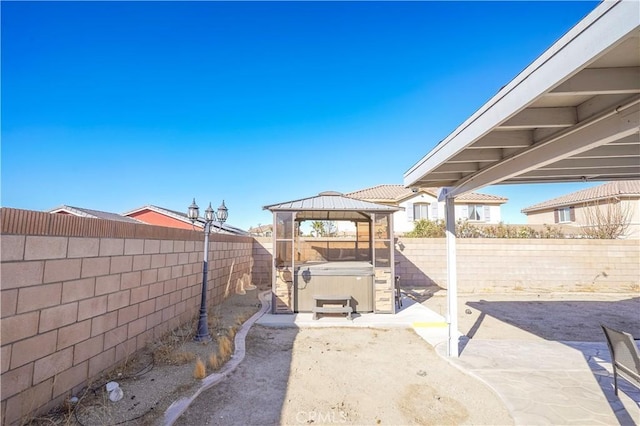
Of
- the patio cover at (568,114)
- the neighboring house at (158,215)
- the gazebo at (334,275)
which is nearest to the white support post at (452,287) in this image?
the patio cover at (568,114)

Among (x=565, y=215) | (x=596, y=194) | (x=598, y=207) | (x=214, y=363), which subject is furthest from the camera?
(x=565, y=215)

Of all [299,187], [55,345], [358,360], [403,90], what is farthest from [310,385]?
[299,187]

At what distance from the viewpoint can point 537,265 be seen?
1075 centimetres

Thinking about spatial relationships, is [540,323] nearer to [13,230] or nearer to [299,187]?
[13,230]

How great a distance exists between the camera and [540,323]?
656cm

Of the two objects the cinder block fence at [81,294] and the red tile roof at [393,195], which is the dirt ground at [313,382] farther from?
the red tile roof at [393,195]

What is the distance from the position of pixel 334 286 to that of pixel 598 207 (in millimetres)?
16337

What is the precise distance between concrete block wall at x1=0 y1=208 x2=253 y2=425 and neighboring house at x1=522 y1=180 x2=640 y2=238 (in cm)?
1715

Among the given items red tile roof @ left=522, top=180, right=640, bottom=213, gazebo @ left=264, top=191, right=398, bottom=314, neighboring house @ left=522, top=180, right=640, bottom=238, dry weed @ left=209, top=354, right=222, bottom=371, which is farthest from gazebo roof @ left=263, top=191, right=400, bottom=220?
red tile roof @ left=522, top=180, right=640, bottom=213

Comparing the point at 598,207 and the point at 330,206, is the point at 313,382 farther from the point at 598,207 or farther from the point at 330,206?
the point at 598,207

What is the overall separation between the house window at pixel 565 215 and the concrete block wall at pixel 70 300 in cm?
2610

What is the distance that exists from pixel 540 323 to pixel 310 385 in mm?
5787

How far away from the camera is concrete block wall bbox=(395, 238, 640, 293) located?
35.1ft

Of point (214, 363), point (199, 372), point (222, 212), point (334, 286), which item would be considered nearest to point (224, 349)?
point (214, 363)
